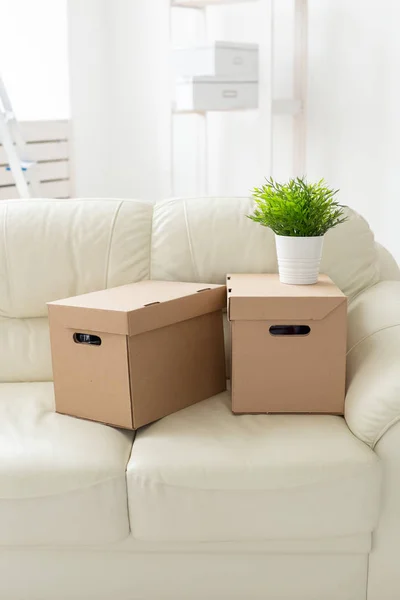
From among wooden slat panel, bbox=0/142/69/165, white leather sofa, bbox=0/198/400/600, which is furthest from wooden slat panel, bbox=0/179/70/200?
white leather sofa, bbox=0/198/400/600

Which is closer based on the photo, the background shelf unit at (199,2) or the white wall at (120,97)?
the background shelf unit at (199,2)

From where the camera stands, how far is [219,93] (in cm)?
359

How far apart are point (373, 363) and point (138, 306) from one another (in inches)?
21.0

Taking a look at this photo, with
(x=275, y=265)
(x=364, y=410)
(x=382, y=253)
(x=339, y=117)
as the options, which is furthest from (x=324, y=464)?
(x=339, y=117)

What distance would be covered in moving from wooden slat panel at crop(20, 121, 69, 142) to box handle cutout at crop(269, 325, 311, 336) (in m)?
2.33

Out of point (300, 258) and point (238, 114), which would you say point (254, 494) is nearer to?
point (300, 258)

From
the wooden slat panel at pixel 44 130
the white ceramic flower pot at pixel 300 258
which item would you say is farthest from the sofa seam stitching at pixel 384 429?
the wooden slat panel at pixel 44 130

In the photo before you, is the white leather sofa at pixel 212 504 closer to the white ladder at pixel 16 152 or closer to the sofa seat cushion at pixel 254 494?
the sofa seat cushion at pixel 254 494

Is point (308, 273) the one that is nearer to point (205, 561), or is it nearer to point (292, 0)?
point (205, 561)

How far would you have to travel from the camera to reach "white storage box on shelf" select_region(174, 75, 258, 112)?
3.56 metres

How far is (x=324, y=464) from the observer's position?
159 centimetres

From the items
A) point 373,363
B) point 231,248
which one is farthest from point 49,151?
point 373,363

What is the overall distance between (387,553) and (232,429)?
41 cm

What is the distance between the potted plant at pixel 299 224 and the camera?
6.18 ft
